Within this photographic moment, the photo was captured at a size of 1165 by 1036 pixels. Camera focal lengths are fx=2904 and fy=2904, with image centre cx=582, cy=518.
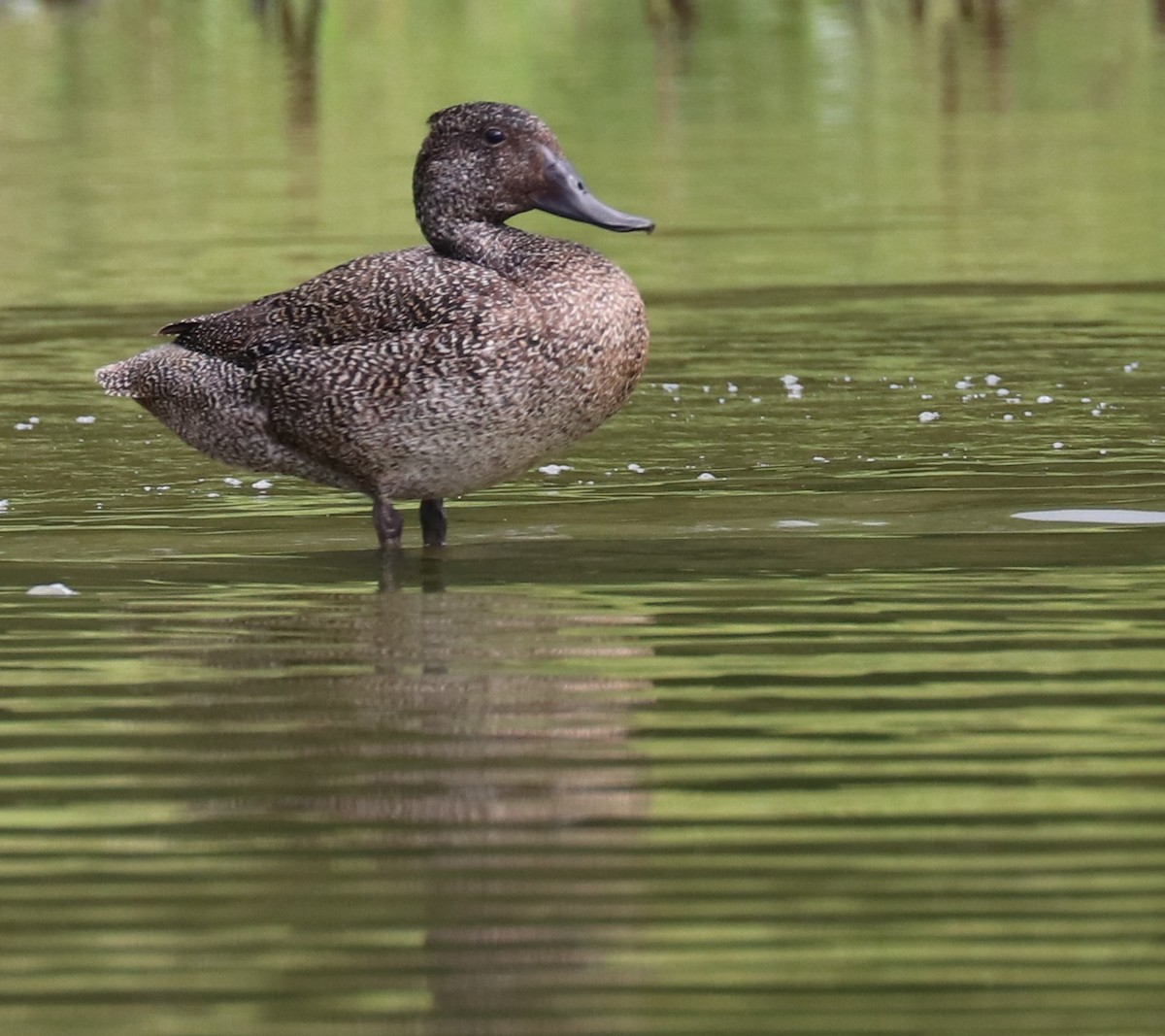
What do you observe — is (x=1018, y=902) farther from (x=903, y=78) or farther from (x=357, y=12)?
(x=357, y=12)

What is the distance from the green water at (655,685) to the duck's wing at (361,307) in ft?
1.86

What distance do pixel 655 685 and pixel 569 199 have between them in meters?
2.78

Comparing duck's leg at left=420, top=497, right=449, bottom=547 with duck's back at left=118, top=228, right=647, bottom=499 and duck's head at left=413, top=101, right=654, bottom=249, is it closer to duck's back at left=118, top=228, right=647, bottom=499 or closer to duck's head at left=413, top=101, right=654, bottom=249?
duck's back at left=118, top=228, right=647, bottom=499

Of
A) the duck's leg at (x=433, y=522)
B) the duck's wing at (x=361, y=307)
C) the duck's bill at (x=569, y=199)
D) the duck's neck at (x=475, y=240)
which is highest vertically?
the duck's bill at (x=569, y=199)

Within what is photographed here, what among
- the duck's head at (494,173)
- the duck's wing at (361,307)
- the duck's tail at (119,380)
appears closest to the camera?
the duck's wing at (361,307)

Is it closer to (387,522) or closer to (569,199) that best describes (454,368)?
(387,522)

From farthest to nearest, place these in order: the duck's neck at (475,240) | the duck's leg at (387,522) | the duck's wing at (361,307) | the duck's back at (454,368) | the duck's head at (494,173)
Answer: the duck's head at (494,173)
the duck's neck at (475,240)
the duck's leg at (387,522)
the duck's wing at (361,307)
the duck's back at (454,368)

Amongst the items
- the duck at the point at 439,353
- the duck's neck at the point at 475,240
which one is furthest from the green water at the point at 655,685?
the duck's neck at the point at 475,240

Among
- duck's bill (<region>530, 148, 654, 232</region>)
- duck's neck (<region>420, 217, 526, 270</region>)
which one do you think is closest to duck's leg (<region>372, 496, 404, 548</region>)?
duck's neck (<region>420, 217, 526, 270</region>)

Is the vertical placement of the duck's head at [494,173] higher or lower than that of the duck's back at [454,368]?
higher

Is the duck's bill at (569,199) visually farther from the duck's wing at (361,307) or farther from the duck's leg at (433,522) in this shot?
the duck's leg at (433,522)

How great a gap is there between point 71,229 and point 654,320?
573 cm

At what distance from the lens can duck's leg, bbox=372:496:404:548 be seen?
816 cm

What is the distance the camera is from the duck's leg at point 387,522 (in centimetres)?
816
